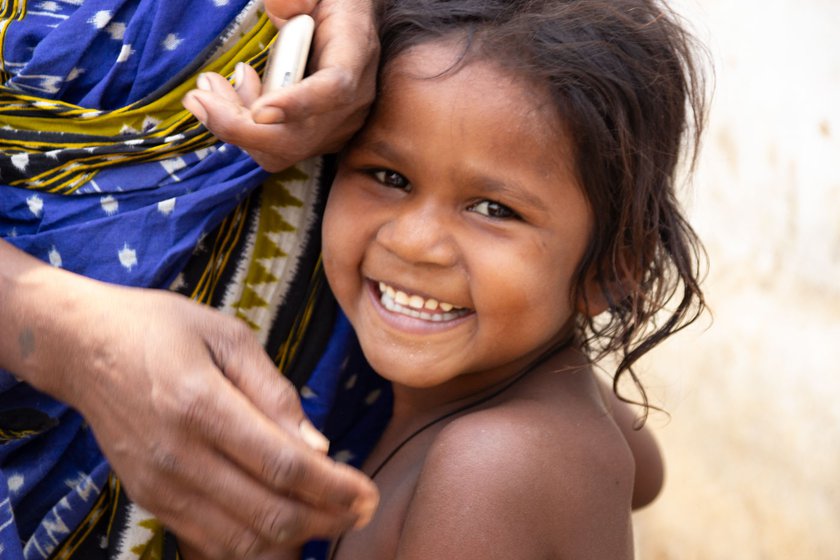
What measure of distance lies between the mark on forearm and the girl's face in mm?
497

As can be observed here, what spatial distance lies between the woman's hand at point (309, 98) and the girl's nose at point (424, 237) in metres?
0.15

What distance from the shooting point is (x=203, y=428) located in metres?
1.09

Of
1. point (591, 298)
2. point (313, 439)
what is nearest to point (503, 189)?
point (591, 298)

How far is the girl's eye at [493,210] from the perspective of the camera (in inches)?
61.4

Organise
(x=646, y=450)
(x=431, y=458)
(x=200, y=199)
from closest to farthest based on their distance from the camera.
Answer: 1. (x=431, y=458)
2. (x=200, y=199)
3. (x=646, y=450)

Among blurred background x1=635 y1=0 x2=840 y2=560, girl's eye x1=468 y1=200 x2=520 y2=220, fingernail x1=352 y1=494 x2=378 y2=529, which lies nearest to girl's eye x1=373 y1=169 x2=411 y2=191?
girl's eye x1=468 y1=200 x2=520 y2=220

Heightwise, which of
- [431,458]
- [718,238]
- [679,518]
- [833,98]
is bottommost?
[679,518]

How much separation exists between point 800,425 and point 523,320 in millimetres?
1557

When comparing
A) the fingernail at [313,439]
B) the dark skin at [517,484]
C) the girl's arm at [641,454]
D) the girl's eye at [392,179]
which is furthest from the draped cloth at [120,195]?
the girl's arm at [641,454]

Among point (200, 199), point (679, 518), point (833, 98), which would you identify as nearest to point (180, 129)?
point (200, 199)

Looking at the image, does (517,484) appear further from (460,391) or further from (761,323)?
(761,323)

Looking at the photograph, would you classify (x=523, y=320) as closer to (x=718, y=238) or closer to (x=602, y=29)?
(x=602, y=29)

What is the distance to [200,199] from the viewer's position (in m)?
1.62

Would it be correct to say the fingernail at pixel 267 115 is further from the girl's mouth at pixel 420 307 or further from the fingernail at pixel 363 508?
the fingernail at pixel 363 508
